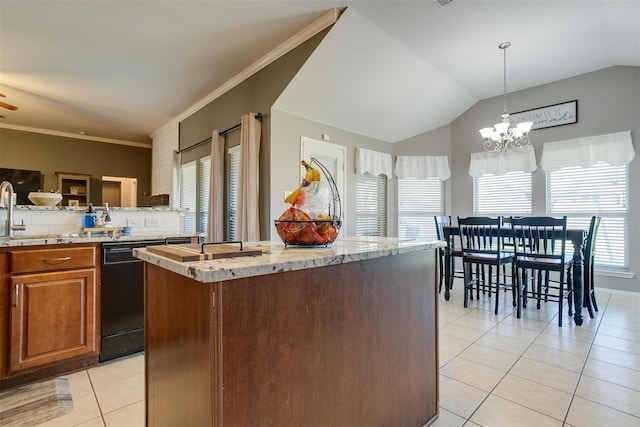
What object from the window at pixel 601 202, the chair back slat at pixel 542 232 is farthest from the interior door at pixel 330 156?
the window at pixel 601 202

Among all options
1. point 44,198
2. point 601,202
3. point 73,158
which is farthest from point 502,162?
point 73,158

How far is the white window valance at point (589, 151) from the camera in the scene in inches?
156

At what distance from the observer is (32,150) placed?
6.40 m

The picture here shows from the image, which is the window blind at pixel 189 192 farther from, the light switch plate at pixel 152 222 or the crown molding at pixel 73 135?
the crown molding at pixel 73 135

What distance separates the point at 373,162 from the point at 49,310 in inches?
175

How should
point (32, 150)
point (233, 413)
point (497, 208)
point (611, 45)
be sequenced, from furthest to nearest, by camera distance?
point (32, 150)
point (497, 208)
point (611, 45)
point (233, 413)

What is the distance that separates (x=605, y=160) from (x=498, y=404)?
4.08 m

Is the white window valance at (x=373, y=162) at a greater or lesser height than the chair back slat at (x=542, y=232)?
greater

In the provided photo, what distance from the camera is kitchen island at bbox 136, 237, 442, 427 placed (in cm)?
84

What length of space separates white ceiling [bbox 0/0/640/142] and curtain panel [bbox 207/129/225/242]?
0.95 metres

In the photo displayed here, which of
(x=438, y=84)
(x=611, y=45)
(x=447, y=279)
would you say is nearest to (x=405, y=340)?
(x=447, y=279)

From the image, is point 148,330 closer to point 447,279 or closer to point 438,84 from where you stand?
point 447,279

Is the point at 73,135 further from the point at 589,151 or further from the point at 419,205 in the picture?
the point at 589,151

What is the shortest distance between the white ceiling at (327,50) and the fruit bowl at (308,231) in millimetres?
2479
